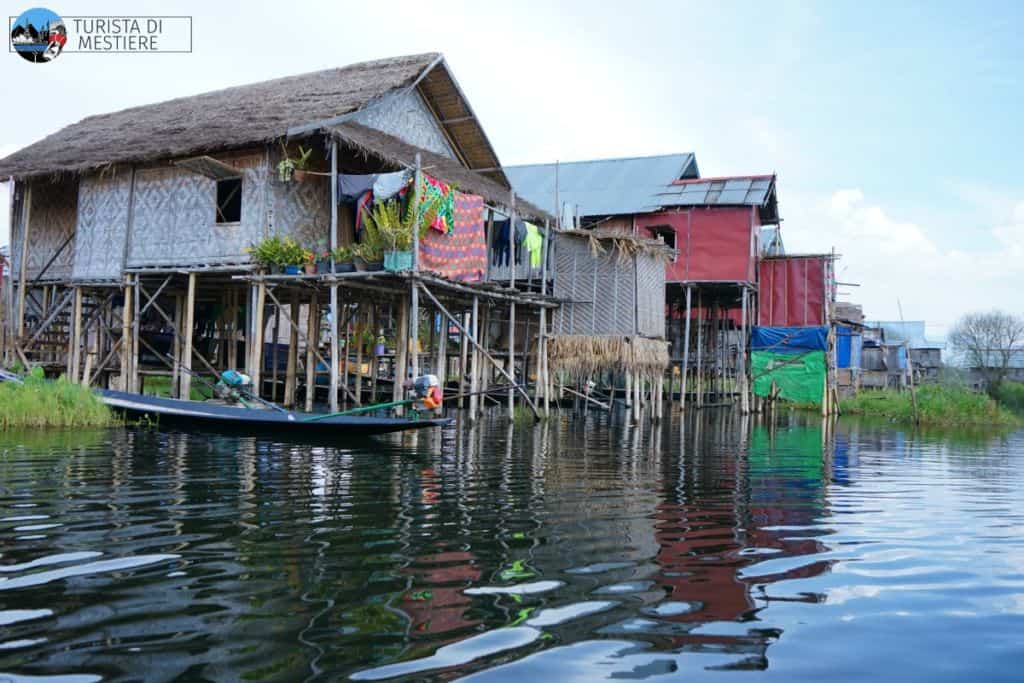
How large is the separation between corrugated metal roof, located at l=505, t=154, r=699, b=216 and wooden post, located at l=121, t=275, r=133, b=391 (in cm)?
1203

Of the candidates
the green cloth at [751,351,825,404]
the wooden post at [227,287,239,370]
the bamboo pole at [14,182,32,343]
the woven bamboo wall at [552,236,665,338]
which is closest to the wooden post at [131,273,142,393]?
the wooden post at [227,287,239,370]

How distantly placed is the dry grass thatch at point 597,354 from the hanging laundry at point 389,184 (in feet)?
20.3

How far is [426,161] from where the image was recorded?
16.0m

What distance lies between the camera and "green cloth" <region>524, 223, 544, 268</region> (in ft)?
57.0

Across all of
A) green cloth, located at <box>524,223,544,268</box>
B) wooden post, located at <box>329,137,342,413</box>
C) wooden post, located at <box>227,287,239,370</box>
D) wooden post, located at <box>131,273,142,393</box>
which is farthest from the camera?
green cloth, located at <box>524,223,544,268</box>

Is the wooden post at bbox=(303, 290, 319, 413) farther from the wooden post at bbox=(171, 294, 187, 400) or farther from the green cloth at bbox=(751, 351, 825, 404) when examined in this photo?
the green cloth at bbox=(751, 351, 825, 404)

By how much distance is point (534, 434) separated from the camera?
14.2 metres

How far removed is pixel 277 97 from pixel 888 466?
12252mm

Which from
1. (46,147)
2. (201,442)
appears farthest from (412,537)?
(46,147)

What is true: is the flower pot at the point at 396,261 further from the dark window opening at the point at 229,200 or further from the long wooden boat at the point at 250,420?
the dark window opening at the point at 229,200

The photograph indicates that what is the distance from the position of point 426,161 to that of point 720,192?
34.0 feet

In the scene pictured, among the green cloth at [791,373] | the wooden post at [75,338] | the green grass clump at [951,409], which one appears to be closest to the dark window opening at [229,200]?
the wooden post at [75,338]

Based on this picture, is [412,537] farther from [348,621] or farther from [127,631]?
[127,631]

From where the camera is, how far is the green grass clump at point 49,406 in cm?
1170
